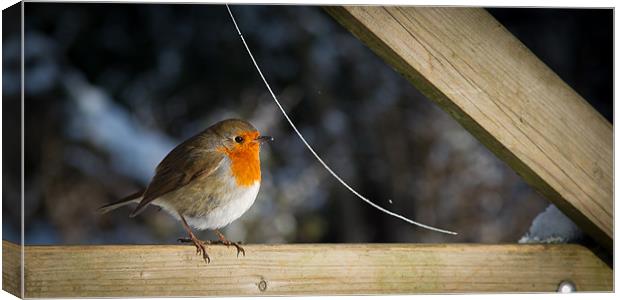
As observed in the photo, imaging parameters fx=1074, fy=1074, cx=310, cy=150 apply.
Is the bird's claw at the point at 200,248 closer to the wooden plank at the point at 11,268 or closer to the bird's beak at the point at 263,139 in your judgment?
the bird's beak at the point at 263,139

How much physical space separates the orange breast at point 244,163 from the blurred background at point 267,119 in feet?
0.67

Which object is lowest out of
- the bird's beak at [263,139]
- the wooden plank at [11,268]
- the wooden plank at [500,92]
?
the wooden plank at [11,268]

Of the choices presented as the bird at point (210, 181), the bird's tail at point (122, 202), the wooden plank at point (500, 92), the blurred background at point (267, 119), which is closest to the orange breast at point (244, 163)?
the bird at point (210, 181)

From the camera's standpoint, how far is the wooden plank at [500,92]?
361 centimetres

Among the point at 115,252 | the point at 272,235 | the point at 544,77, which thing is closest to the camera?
the point at 115,252

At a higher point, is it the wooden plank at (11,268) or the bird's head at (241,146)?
the bird's head at (241,146)

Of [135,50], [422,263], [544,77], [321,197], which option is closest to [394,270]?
[422,263]

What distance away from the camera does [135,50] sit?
3.72m

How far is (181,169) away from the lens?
3604 millimetres

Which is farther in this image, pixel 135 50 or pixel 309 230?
pixel 309 230

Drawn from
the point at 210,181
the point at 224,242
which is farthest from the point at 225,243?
the point at 210,181

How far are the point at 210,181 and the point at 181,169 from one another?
113 mm

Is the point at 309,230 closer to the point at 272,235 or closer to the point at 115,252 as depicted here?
the point at 272,235

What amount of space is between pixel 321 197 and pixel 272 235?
0.24 meters
